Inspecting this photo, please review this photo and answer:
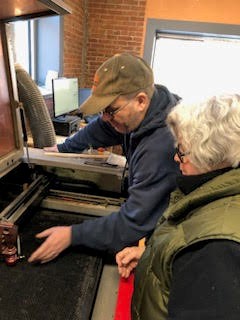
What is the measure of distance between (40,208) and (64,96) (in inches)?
89.8

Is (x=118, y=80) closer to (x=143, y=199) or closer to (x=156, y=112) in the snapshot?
(x=156, y=112)

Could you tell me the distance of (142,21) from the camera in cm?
393

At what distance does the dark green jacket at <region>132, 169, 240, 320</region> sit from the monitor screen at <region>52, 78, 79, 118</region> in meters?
2.53

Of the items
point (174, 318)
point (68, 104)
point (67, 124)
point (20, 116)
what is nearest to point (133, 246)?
point (174, 318)

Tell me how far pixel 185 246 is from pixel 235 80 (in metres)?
4.46

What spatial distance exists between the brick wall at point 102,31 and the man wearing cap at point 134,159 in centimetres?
293

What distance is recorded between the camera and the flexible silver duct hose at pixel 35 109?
1405 mm

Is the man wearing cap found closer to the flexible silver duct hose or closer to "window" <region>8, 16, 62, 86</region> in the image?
the flexible silver duct hose

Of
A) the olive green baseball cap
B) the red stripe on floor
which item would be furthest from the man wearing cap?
the red stripe on floor

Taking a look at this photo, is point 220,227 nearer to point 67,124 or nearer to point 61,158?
point 61,158

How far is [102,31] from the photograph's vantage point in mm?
4109

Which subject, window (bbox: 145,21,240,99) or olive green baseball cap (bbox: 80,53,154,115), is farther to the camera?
window (bbox: 145,21,240,99)

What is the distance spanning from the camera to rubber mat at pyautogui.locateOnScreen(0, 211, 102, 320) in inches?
25.5

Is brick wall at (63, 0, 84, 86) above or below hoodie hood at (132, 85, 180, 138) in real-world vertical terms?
above
